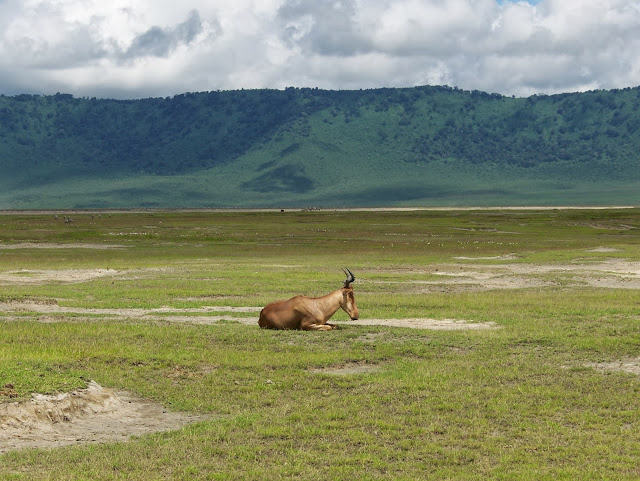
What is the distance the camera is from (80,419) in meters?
12.0

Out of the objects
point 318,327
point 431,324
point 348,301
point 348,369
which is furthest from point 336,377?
point 431,324

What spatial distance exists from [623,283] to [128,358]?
21.1 metres

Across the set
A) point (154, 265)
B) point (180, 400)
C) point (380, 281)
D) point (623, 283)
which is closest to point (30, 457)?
point (180, 400)

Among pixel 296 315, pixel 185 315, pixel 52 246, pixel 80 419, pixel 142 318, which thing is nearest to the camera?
pixel 80 419

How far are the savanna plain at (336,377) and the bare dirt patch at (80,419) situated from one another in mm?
52

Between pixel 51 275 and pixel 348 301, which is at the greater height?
pixel 348 301

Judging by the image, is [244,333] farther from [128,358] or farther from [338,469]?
[338,469]

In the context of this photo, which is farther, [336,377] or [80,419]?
[336,377]

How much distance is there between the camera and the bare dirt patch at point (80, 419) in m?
11.1

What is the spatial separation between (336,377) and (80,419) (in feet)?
13.4

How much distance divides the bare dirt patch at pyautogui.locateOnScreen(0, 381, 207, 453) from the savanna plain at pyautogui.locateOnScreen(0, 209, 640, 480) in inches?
2.1

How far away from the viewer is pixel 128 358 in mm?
15711

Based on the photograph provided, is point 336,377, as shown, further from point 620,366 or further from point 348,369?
point 620,366

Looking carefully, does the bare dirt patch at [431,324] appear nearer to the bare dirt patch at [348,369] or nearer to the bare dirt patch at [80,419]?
the bare dirt patch at [348,369]
